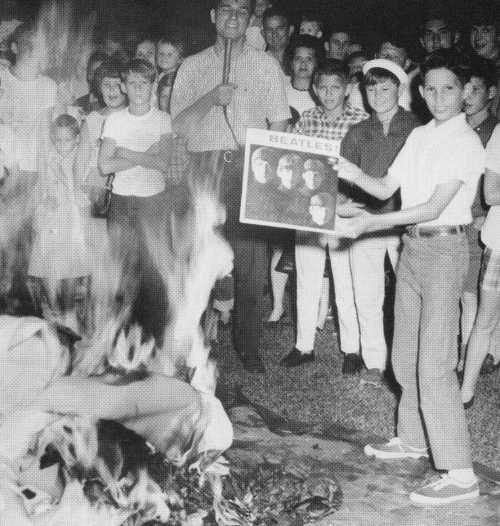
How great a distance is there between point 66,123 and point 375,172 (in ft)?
8.95

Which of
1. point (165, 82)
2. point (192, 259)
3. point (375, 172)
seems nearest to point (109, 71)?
point (165, 82)

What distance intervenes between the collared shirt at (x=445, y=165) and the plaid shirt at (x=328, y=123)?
6.21ft

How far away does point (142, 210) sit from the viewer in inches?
250

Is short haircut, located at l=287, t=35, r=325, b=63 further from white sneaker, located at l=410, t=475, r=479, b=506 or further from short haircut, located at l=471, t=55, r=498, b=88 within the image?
white sneaker, located at l=410, t=475, r=479, b=506

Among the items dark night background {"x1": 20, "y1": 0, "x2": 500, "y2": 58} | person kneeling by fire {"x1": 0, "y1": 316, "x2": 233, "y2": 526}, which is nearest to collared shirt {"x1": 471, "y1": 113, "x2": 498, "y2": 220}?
person kneeling by fire {"x1": 0, "y1": 316, "x2": 233, "y2": 526}

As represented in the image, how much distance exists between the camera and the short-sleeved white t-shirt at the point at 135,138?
630 centimetres

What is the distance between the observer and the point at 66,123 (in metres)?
6.64

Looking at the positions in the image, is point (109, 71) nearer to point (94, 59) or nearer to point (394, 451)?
point (94, 59)

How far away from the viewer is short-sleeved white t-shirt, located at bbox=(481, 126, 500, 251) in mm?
4973

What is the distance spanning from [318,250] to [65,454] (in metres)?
3.14

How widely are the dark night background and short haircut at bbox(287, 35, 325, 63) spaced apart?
16.7ft

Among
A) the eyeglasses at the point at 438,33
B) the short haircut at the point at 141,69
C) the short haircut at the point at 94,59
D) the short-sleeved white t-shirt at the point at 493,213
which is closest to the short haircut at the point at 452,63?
the short-sleeved white t-shirt at the point at 493,213

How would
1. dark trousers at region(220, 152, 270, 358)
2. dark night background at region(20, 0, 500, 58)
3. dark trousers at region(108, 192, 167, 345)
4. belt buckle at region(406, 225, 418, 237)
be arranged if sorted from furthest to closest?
dark night background at region(20, 0, 500, 58) → dark trousers at region(108, 192, 167, 345) → dark trousers at region(220, 152, 270, 358) → belt buckle at region(406, 225, 418, 237)

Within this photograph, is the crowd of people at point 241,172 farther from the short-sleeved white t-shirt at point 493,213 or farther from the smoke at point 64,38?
the smoke at point 64,38
